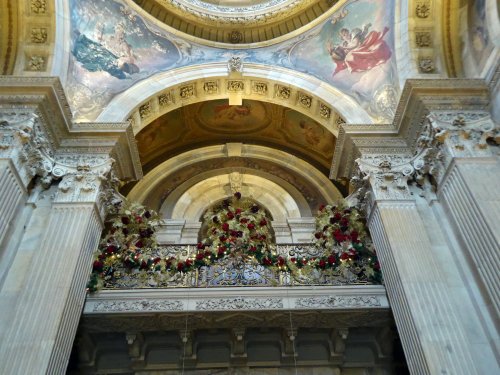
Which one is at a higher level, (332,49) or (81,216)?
(332,49)

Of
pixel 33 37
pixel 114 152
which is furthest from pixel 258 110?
pixel 33 37

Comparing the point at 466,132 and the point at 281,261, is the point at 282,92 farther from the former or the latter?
the point at 281,261

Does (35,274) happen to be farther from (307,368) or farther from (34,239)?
(307,368)

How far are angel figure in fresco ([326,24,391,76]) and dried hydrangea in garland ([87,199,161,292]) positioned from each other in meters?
5.02

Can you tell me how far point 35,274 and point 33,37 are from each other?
15.0 feet

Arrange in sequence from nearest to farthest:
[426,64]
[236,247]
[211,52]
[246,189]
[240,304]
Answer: [240,304], [236,247], [426,64], [211,52], [246,189]

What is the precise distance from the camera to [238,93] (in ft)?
32.8

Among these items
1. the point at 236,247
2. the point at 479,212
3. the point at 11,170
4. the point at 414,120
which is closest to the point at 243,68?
the point at 414,120

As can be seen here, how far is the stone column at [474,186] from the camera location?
550 centimetres

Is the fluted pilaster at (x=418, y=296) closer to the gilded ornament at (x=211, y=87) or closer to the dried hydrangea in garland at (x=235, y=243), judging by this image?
the dried hydrangea in garland at (x=235, y=243)

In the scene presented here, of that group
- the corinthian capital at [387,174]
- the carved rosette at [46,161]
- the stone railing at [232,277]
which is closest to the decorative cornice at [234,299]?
the stone railing at [232,277]

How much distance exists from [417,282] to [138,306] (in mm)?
3855

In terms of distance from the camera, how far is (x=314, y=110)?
378 inches

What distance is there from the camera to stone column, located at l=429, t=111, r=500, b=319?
5.50 metres
